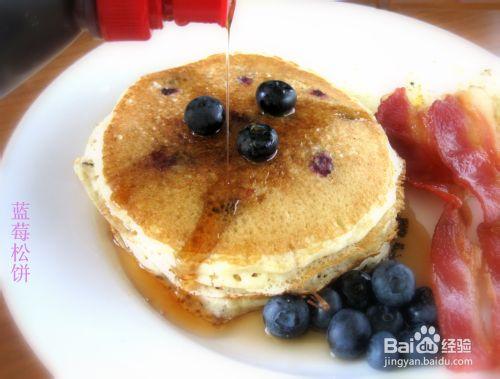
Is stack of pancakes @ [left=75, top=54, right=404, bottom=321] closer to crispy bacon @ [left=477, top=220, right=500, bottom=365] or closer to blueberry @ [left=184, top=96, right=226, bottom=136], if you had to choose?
blueberry @ [left=184, top=96, right=226, bottom=136]

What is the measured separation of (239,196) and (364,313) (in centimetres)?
40

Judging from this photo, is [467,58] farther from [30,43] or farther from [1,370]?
[1,370]

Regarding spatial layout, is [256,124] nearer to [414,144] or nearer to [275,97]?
[275,97]

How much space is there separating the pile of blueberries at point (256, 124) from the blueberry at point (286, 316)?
1.13ft

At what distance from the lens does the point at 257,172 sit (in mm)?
1308

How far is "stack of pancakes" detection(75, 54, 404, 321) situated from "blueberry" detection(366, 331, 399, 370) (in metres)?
0.19

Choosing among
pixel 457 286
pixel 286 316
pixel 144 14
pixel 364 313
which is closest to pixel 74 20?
pixel 144 14

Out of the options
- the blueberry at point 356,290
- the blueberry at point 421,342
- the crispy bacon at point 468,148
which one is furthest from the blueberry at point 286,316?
the crispy bacon at point 468,148

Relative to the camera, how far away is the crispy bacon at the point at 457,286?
3.93 feet

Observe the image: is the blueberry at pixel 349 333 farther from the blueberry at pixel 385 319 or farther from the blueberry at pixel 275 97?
the blueberry at pixel 275 97

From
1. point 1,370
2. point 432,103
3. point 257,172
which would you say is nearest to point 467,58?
point 432,103

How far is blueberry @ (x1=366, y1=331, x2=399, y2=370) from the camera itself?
3.84ft

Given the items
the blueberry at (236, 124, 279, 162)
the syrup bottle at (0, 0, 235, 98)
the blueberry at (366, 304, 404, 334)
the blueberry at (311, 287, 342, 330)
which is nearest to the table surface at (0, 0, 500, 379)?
the syrup bottle at (0, 0, 235, 98)

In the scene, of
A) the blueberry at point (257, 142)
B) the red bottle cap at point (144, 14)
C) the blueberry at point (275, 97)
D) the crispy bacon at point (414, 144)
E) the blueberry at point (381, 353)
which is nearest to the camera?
the red bottle cap at point (144, 14)
